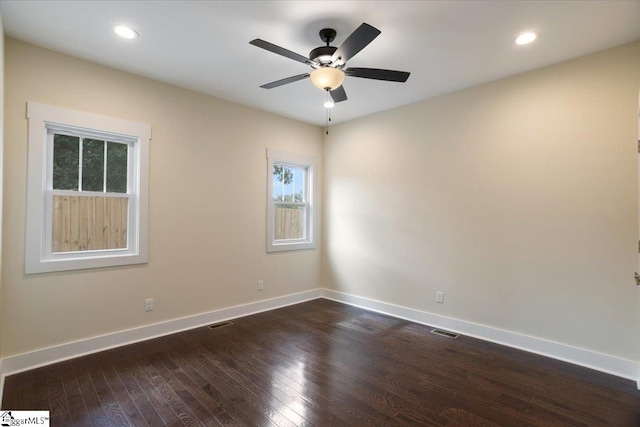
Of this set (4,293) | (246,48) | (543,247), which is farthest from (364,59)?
(4,293)

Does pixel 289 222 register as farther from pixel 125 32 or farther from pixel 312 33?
pixel 125 32

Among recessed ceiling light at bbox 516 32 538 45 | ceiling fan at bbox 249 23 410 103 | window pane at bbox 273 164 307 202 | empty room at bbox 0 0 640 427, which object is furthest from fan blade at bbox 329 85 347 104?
window pane at bbox 273 164 307 202

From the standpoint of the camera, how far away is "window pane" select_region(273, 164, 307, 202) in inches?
186

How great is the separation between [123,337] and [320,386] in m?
2.09

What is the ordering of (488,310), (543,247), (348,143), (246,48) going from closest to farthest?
(246,48), (543,247), (488,310), (348,143)

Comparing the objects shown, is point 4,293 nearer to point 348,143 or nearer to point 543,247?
point 348,143

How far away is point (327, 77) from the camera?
2.41 meters

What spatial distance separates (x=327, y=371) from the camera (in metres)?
2.71

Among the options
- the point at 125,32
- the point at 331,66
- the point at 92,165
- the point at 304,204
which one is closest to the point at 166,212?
the point at 92,165

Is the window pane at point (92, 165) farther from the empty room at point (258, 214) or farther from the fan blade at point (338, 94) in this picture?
the fan blade at point (338, 94)

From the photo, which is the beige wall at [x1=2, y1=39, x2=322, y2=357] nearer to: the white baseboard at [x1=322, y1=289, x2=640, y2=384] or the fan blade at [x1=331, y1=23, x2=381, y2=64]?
the white baseboard at [x1=322, y1=289, x2=640, y2=384]

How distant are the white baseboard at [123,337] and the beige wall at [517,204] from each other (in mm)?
1534

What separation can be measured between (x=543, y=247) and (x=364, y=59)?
247 centimetres

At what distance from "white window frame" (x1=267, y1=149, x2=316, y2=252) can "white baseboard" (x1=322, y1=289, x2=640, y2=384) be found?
123cm
